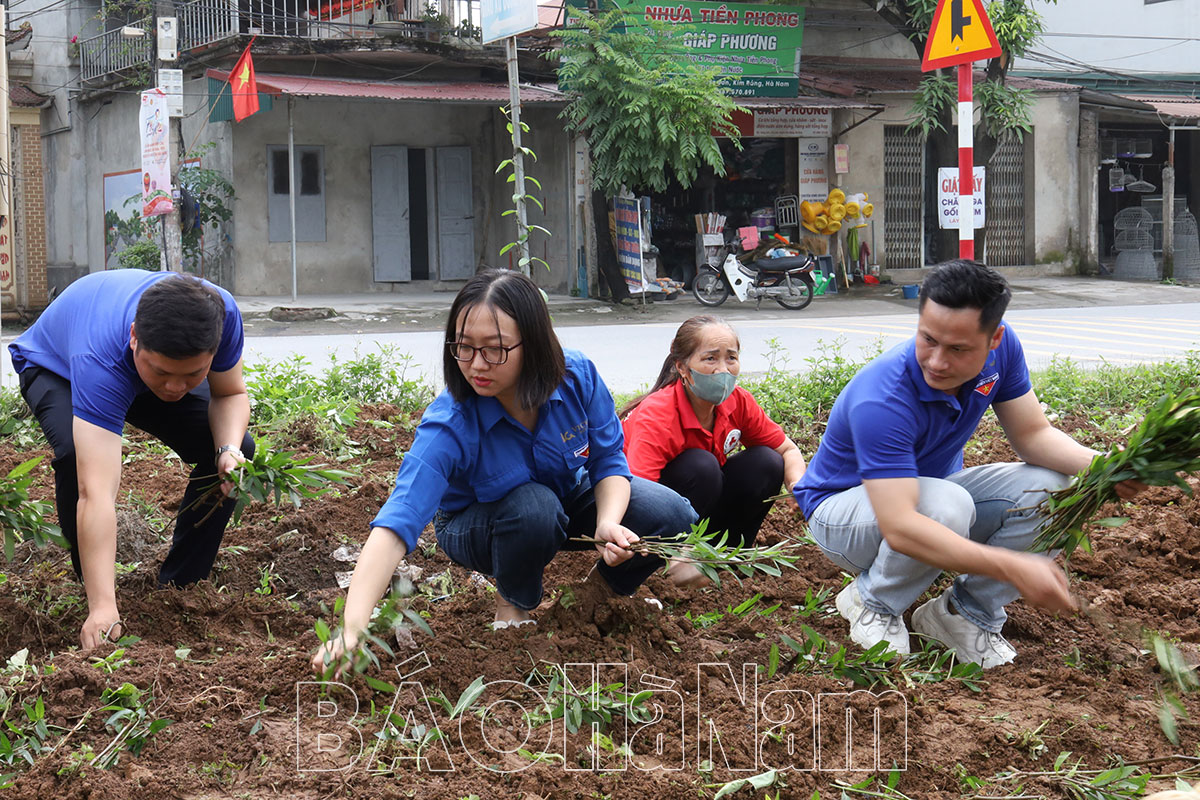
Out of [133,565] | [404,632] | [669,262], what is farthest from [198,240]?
[404,632]

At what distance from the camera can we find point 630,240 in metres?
16.5

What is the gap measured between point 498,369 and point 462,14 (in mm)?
15567

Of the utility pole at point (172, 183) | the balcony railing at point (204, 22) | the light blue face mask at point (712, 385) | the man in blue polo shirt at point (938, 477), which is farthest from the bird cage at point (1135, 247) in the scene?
the man in blue polo shirt at point (938, 477)

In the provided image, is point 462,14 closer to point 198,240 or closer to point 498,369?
point 198,240

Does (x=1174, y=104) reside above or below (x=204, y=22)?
below

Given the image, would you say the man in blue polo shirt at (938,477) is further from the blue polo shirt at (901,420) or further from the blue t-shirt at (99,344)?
the blue t-shirt at (99,344)

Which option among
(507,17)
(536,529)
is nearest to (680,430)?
(536,529)

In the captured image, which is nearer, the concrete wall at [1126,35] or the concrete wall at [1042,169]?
the concrete wall at [1042,169]

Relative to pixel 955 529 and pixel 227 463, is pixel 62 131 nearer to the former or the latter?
pixel 227 463

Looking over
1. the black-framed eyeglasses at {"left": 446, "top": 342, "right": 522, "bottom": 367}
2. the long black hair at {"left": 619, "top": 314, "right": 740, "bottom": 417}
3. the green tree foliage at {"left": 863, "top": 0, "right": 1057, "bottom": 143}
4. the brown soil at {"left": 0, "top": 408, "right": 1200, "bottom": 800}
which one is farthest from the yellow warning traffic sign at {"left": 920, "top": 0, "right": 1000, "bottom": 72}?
the green tree foliage at {"left": 863, "top": 0, "right": 1057, "bottom": 143}

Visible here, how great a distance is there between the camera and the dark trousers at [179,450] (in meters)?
3.45

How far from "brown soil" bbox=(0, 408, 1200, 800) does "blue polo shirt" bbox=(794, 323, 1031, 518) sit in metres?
0.47

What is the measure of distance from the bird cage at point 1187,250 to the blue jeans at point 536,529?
20.4 metres

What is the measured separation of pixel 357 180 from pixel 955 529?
1588 cm
